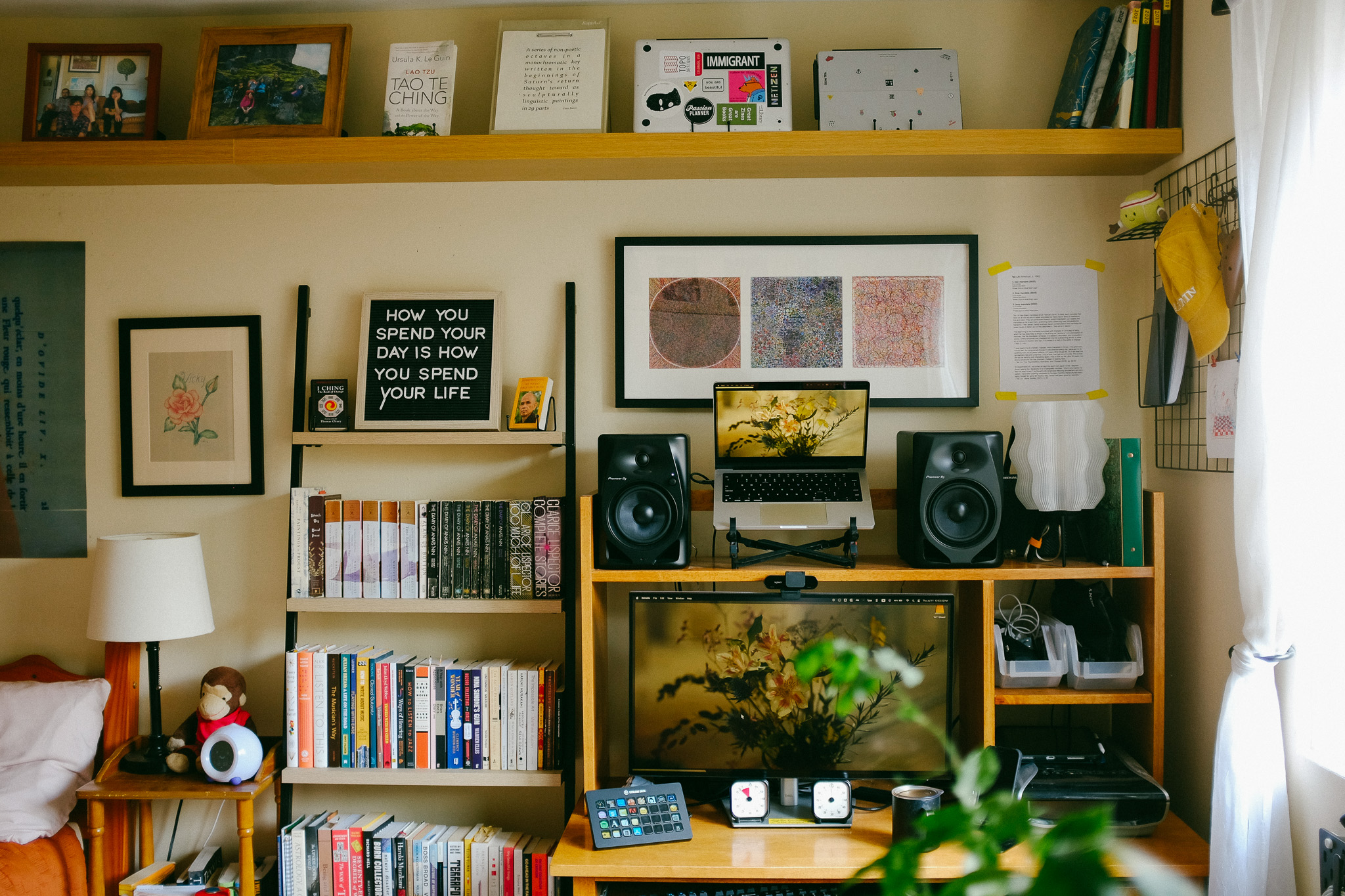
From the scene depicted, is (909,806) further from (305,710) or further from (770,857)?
(305,710)

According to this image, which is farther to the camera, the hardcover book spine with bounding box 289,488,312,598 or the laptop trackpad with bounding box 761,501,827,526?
the hardcover book spine with bounding box 289,488,312,598

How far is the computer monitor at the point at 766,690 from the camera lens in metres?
1.92

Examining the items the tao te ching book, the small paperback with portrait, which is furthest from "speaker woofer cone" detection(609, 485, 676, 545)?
the tao te ching book

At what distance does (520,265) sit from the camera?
2252 millimetres

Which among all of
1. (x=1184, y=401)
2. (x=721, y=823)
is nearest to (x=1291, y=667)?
(x=1184, y=401)

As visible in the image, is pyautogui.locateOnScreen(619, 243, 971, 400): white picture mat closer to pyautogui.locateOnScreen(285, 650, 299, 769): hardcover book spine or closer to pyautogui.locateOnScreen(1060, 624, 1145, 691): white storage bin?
pyautogui.locateOnScreen(1060, 624, 1145, 691): white storage bin

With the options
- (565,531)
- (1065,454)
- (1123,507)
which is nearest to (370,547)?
(565,531)

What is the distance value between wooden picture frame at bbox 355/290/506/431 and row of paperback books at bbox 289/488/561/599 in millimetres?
224

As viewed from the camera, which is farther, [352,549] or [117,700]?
[117,700]

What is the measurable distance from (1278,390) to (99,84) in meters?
2.76

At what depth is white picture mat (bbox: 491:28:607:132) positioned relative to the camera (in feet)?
6.93

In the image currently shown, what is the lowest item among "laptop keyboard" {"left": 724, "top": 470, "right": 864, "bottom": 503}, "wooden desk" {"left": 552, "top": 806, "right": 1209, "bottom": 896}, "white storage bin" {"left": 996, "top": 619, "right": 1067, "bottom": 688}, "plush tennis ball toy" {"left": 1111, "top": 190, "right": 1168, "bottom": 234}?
"wooden desk" {"left": 552, "top": 806, "right": 1209, "bottom": 896}

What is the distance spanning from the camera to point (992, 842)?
1.58 ft

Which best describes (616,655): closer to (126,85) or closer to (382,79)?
(382,79)
